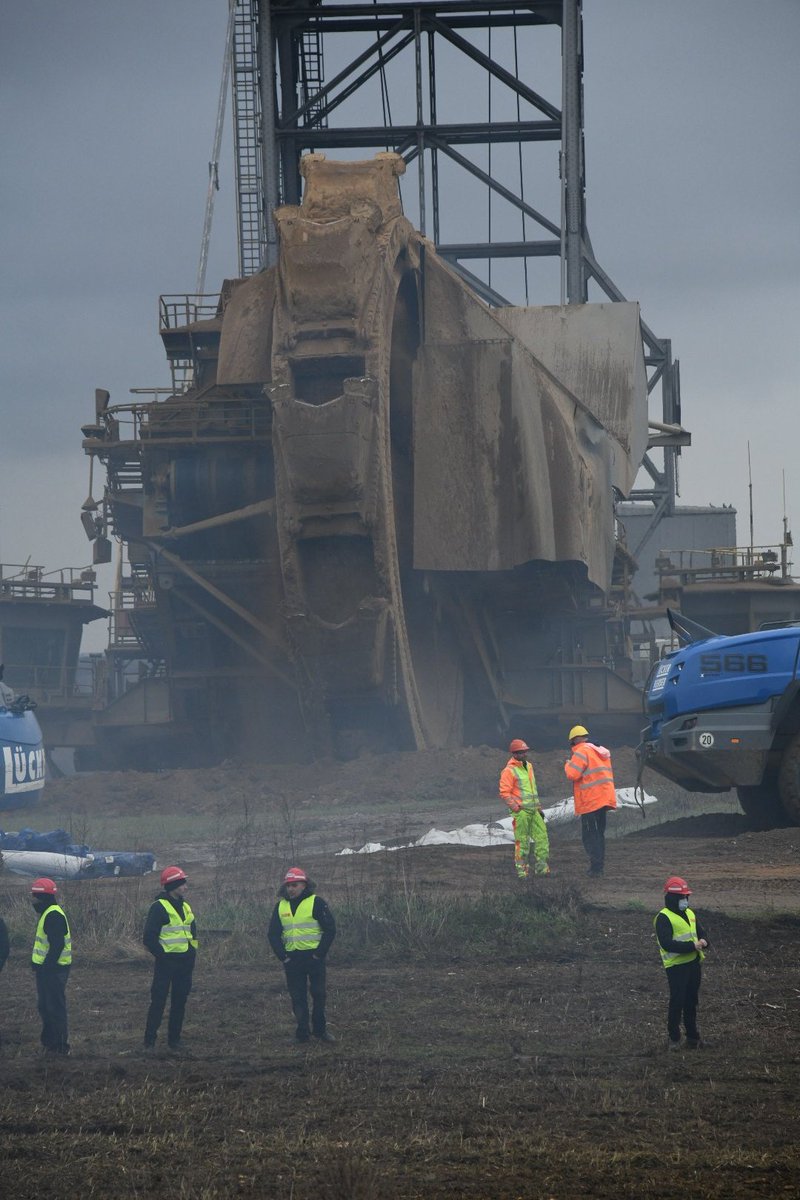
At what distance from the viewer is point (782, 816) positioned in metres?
16.5

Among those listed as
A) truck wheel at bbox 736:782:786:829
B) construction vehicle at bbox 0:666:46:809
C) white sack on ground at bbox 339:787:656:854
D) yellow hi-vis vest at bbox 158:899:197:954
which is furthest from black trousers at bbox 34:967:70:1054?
construction vehicle at bbox 0:666:46:809

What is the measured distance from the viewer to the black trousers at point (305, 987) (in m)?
9.46

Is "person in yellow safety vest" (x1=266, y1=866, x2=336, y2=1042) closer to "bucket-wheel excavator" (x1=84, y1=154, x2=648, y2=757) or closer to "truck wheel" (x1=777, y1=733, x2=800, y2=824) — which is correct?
"truck wheel" (x1=777, y1=733, x2=800, y2=824)

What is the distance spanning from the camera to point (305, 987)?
31.3ft

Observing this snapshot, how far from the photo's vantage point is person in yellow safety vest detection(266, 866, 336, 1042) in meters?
9.47

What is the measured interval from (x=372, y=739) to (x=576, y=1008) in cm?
1702

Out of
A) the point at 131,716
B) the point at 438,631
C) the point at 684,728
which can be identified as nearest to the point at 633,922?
the point at 684,728

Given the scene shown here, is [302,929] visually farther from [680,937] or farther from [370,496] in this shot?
[370,496]

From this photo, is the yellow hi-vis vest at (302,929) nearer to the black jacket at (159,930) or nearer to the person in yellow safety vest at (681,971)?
the black jacket at (159,930)

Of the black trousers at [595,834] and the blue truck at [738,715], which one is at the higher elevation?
the blue truck at [738,715]

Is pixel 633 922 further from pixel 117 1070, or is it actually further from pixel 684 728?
pixel 117 1070

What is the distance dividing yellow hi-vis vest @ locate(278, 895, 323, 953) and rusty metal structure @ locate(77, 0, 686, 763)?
13.3 meters

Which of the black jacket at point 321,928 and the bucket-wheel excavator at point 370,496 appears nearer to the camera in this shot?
the black jacket at point 321,928

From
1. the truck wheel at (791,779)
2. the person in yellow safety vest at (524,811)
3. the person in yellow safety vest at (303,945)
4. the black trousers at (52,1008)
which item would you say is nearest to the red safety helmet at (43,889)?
the black trousers at (52,1008)
